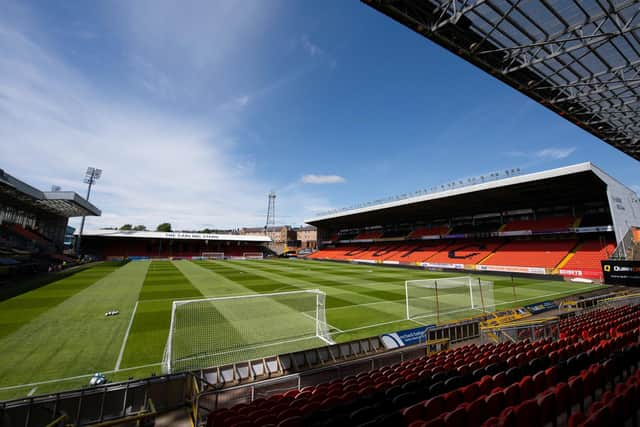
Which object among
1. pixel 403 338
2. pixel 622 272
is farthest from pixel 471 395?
pixel 622 272

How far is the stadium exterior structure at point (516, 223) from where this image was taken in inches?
931

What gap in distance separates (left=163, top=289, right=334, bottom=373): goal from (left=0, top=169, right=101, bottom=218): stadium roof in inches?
843

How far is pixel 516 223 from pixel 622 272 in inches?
852

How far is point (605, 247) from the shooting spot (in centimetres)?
2484

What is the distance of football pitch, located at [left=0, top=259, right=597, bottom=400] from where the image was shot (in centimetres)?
786

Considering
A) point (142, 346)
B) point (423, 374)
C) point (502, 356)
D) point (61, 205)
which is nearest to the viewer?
point (423, 374)

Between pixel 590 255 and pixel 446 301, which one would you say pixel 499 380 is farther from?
pixel 590 255

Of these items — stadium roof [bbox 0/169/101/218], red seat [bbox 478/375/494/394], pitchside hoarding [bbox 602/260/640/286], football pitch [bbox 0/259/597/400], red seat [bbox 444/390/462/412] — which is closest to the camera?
red seat [bbox 444/390/462/412]

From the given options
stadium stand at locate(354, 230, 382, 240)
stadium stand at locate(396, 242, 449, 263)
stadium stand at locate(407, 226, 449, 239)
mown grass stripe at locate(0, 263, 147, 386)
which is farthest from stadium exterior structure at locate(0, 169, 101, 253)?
stadium stand at locate(407, 226, 449, 239)

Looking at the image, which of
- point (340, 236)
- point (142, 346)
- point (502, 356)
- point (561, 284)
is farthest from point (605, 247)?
point (340, 236)

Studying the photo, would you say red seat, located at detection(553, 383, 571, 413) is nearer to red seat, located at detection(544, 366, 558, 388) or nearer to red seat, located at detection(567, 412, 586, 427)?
red seat, located at detection(544, 366, 558, 388)

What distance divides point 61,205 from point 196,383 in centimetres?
4010

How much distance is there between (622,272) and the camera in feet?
49.0

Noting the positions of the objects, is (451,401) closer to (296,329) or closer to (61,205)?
(296,329)
